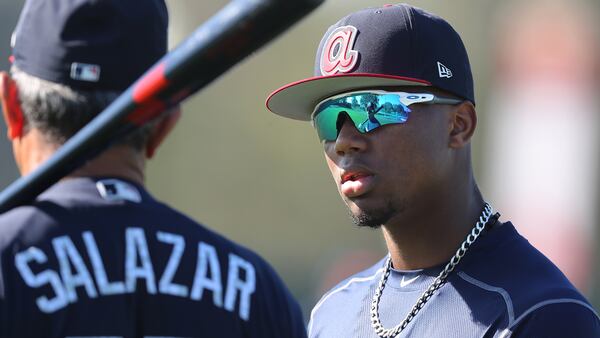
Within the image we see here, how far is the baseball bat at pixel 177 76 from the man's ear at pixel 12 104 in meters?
0.12

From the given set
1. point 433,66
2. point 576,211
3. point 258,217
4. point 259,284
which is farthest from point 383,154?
point 258,217

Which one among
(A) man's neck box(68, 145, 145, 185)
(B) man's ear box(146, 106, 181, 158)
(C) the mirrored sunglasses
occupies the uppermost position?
(C) the mirrored sunglasses

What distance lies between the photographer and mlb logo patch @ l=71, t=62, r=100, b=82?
113 inches

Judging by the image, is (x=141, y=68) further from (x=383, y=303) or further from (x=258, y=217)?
(x=258, y=217)

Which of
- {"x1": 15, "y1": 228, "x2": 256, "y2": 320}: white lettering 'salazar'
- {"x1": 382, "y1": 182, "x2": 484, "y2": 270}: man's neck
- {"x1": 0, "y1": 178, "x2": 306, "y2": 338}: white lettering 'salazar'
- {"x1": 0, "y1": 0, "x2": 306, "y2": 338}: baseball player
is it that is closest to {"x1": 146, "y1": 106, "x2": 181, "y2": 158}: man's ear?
{"x1": 0, "y1": 0, "x2": 306, "y2": 338}: baseball player

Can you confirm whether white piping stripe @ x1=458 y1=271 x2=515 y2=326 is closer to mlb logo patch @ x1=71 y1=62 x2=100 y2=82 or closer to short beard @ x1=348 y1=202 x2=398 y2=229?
short beard @ x1=348 y1=202 x2=398 y2=229

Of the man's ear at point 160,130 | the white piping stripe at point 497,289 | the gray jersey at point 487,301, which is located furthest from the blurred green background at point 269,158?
the man's ear at point 160,130

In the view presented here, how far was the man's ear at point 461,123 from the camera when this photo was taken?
13.6 feet

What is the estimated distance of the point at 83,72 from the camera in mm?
2869

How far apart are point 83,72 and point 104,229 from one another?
15.2 inches

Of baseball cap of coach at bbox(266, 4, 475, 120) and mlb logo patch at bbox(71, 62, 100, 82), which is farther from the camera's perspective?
baseball cap of coach at bbox(266, 4, 475, 120)

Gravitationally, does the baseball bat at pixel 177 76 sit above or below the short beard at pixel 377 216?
above

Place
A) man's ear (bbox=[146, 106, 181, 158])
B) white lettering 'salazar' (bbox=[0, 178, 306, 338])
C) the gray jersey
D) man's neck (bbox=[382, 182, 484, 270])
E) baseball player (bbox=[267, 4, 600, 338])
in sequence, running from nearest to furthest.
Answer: white lettering 'salazar' (bbox=[0, 178, 306, 338])
man's ear (bbox=[146, 106, 181, 158])
the gray jersey
baseball player (bbox=[267, 4, 600, 338])
man's neck (bbox=[382, 182, 484, 270])

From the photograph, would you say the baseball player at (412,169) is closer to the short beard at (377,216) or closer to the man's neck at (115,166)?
the short beard at (377,216)
